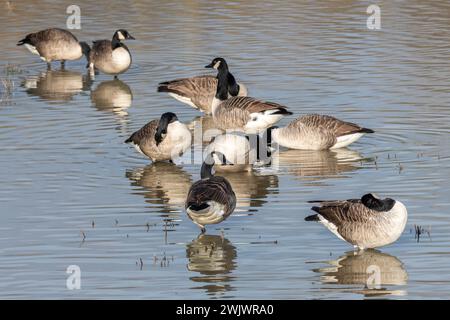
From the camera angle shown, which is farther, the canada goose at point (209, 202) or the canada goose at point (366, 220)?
the canada goose at point (209, 202)

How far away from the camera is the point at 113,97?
29016 millimetres

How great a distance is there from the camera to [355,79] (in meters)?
29.4

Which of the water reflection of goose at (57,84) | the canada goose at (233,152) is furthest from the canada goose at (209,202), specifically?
the water reflection of goose at (57,84)

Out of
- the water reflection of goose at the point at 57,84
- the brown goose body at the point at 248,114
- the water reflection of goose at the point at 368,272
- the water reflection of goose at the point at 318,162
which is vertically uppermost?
the water reflection of goose at the point at 57,84

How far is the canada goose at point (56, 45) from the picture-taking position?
32344 millimetres

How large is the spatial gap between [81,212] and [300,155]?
6287mm

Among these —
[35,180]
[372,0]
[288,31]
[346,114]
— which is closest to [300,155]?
[346,114]

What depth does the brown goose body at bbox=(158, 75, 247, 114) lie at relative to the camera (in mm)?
27109

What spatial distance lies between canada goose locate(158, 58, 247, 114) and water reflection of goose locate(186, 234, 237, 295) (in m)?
10.2

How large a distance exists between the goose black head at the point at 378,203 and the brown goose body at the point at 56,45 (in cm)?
1819

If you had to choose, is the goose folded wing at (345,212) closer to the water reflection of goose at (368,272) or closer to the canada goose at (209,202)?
the water reflection of goose at (368,272)

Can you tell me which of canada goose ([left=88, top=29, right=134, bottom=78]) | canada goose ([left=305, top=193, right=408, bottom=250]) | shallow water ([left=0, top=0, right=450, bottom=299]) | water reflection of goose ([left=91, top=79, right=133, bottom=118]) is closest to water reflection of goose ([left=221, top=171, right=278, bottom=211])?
shallow water ([left=0, top=0, right=450, bottom=299])

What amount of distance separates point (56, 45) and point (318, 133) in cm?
1223

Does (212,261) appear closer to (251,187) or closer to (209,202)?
(209,202)
